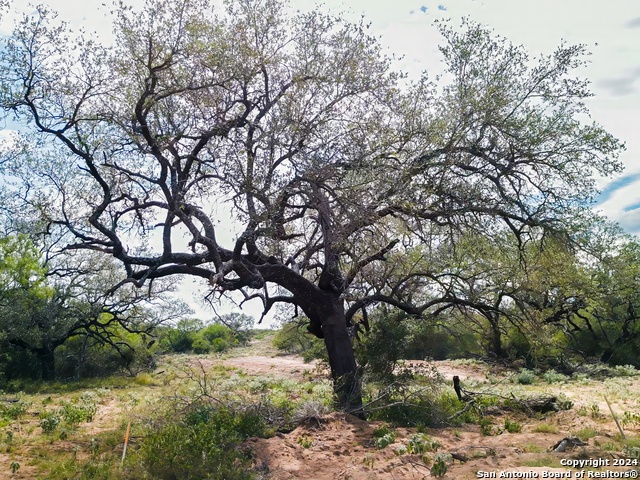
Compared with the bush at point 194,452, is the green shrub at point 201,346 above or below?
above

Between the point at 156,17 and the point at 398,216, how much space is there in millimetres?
6601

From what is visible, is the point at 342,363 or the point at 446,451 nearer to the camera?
the point at 446,451

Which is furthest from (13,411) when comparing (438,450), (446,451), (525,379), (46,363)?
(525,379)

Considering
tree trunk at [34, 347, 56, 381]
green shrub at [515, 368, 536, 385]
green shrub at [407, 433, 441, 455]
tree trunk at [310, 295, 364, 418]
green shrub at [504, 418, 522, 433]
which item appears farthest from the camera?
tree trunk at [34, 347, 56, 381]

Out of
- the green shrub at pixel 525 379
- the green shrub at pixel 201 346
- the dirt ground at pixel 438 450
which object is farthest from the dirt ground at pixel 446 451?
the green shrub at pixel 201 346

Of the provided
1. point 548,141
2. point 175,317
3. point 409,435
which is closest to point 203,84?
point 548,141

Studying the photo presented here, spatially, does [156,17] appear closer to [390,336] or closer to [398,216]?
[398,216]

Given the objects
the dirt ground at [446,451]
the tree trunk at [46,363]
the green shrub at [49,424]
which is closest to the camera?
the dirt ground at [446,451]

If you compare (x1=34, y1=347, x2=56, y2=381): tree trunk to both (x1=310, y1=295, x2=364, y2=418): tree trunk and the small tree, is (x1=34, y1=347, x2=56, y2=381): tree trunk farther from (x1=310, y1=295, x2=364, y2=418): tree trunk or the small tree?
(x1=310, y1=295, x2=364, y2=418): tree trunk

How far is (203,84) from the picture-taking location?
435 inches

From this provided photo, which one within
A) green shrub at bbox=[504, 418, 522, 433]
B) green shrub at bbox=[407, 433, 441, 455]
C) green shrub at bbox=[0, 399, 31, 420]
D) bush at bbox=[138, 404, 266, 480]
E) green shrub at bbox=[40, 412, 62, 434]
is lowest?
green shrub at bbox=[504, 418, 522, 433]

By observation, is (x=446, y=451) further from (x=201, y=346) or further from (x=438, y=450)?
(x=201, y=346)

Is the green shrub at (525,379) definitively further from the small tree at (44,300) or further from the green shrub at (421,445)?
the small tree at (44,300)

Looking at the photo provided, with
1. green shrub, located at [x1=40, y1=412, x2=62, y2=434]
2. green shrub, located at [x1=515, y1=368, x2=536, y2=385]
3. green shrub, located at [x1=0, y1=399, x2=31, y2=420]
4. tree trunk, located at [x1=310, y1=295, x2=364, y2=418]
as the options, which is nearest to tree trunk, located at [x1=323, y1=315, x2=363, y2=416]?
tree trunk, located at [x1=310, y1=295, x2=364, y2=418]
